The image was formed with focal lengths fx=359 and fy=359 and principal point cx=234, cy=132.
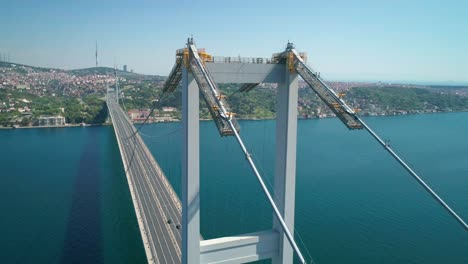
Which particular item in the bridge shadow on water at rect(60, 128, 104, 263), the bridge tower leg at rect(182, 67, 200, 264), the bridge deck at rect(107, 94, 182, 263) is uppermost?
the bridge tower leg at rect(182, 67, 200, 264)

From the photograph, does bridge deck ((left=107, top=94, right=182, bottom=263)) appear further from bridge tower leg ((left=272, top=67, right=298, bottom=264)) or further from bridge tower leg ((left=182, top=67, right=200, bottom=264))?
bridge tower leg ((left=272, top=67, right=298, bottom=264))

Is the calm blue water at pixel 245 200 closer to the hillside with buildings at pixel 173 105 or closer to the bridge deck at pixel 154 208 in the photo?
the bridge deck at pixel 154 208

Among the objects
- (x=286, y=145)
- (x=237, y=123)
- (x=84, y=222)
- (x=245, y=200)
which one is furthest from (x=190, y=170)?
(x=245, y=200)

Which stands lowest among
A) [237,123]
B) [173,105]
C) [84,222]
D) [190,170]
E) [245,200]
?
[84,222]

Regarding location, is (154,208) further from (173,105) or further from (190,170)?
(173,105)

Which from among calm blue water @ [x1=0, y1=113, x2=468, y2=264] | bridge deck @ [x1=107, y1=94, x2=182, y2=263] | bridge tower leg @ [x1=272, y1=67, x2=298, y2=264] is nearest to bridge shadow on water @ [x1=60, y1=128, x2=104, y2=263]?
calm blue water @ [x1=0, y1=113, x2=468, y2=264]
